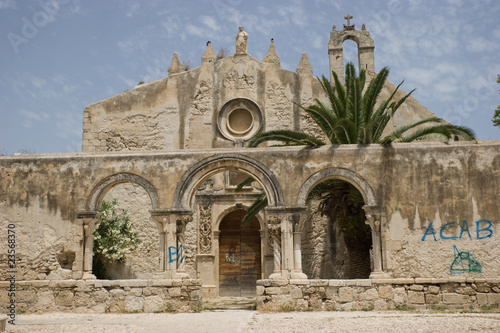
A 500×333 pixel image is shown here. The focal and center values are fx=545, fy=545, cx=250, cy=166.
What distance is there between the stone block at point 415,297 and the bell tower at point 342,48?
11.0m

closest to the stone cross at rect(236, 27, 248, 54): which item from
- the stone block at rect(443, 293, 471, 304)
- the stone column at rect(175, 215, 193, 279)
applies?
the stone column at rect(175, 215, 193, 279)

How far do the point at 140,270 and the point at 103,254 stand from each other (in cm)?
146

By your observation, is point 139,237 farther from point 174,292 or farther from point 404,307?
point 404,307

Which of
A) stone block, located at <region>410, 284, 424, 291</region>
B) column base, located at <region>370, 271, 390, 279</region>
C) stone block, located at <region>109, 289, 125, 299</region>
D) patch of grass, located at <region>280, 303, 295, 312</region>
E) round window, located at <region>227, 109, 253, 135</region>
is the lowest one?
patch of grass, located at <region>280, 303, 295, 312</region>

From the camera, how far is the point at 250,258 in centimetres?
1848

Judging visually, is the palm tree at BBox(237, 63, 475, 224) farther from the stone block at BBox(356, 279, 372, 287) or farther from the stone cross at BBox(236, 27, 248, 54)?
the stone cross at BBox(236, 27, 248, 54)

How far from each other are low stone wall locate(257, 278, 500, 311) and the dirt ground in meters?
0.49

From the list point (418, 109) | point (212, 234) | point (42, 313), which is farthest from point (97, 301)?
point (418, 109)

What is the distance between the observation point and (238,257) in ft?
60.7

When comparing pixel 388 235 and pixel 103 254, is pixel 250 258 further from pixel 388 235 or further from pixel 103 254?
pixel 388 235

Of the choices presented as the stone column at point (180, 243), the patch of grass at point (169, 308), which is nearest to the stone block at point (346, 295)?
the stone column at point (180, 243)

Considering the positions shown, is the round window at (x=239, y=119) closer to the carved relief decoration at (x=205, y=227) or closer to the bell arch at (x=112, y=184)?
the carved relief decoration at (x=205, y=227)

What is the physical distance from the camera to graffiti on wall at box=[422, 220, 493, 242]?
1191 cm

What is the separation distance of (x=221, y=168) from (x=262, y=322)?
4.01 m
